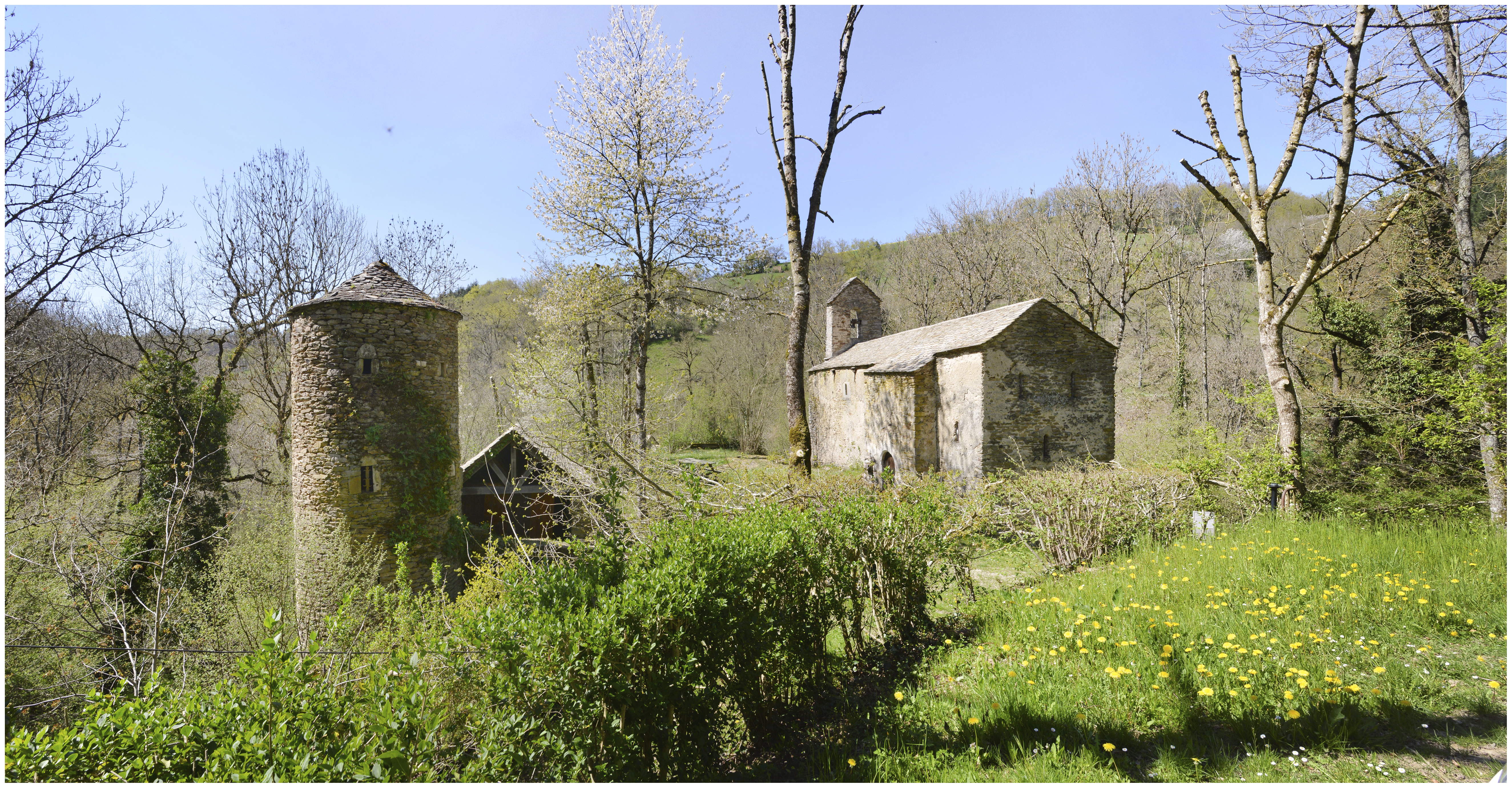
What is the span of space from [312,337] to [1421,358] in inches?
763

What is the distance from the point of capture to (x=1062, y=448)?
1437 centimetres

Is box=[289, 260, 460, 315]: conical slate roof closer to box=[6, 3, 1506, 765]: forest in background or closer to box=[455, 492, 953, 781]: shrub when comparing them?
box=[6, 3, 1506, 765]: forest in background

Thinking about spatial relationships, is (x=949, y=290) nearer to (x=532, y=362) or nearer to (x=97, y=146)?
(x=532, y=362)

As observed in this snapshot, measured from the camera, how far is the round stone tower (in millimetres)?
10773

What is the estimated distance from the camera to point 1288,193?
25.7 ft

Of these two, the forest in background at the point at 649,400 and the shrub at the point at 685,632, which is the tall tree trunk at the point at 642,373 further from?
the shrub at the point at 685,632

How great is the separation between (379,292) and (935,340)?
46.8 ft

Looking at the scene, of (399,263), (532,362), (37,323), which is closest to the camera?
(37,323)

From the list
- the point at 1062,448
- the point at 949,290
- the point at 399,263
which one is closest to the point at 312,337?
the point at 399,263

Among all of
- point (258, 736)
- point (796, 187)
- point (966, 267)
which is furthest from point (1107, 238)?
point (258, 736)

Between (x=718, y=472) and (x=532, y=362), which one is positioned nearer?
(x=718, y=472)

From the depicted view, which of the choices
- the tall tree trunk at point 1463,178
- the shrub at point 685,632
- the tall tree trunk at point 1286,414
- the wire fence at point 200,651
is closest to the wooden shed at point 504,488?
the wire fence at point 200,651

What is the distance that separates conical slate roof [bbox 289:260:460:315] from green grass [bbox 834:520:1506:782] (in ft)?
37.6

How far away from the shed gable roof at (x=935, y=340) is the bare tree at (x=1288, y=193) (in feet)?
20.4
